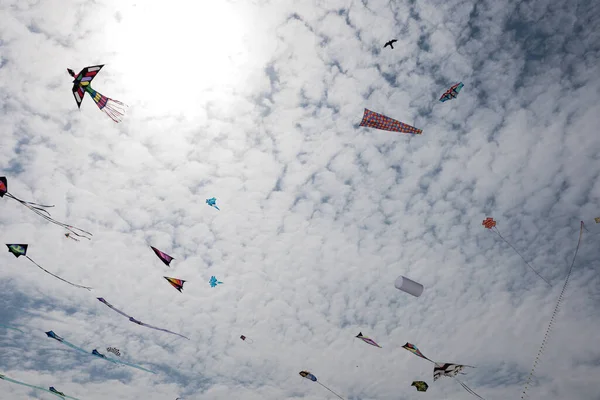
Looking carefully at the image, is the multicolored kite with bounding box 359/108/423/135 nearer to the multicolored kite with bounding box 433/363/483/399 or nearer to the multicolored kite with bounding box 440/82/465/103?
the multicolored kite with bounding box 440/82/465/103

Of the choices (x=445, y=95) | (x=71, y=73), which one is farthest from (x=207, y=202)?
(x=445, y=95)

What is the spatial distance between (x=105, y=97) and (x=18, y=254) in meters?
8.53

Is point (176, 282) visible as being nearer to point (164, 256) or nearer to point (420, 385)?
point (164, 256)

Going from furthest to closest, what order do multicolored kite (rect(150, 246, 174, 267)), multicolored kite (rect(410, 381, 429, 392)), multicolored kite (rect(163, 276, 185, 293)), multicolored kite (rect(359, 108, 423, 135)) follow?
multicolored kite (rect(410, 381, 429, 392)), multicolored kite (rect(163, 276, 185, 293)), multicolored kite (rect(150, 246, 174, 267)), multicolored kite (rect(359, 108, 423, 135))

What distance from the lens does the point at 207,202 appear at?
42.4ft

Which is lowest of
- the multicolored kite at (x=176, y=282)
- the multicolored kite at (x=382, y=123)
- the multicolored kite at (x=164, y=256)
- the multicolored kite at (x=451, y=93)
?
the multicolored kite at (x=176, y=282)

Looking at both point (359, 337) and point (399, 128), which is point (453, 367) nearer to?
point (359, 337)

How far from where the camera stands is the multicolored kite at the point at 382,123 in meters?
11.0

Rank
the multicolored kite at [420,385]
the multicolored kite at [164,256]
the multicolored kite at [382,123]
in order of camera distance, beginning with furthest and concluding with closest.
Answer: the multicolored kite at [420,385] → the multicolored kite at [164,256] → the multicolored kite at [382,123]

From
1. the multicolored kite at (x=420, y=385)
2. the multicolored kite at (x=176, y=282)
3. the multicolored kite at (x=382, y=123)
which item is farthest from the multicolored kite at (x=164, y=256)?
the multicolored kite at (x=420, y=385)

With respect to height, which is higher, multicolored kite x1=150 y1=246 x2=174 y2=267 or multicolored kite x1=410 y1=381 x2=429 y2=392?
multicolored kite x1=410 y1=381 x2=429 y2=392

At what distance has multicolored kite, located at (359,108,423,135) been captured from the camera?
36.2 ft

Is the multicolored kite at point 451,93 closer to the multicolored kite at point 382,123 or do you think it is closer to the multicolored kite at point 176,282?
the multicolored kite at point 382,123

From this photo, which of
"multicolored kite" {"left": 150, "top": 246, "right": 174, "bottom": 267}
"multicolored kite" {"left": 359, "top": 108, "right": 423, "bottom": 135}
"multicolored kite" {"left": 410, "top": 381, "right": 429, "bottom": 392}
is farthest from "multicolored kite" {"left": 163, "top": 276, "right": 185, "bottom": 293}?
"multicolored kite" {"left": 410, "top": 381, "right": 429, "bottom": 392}
